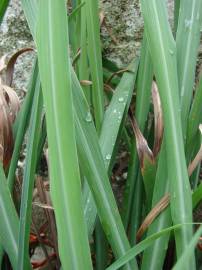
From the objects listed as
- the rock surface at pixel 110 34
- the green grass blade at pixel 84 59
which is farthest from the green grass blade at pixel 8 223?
the rock surface at pixel 110 34

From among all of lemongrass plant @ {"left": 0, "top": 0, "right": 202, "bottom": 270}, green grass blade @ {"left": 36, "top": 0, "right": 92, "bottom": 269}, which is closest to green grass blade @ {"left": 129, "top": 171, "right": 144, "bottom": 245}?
lemongrass plant @ {"left": 0, "top": 0, "right": 202, "bottom": 270}

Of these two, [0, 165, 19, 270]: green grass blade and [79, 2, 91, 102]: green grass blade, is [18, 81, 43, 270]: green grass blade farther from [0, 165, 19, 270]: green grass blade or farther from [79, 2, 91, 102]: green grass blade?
[79, 2, 91, 102]: green grass blade

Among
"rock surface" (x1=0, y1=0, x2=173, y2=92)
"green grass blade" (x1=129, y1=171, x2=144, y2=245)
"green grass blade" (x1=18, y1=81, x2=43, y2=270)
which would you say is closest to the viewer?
"green grass blade" (x1=18, y1=81, x2=43, y2=270)

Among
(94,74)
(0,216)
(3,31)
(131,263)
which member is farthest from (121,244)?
(3,31)

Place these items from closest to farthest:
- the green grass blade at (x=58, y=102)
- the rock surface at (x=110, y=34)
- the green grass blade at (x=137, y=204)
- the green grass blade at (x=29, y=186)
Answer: the green grass blade at (x=58, y=102) → the green grass blade at (x=29, y=186) → the green grass blade at (x=137, y=204) → the rock surface at (x=110, y=34)

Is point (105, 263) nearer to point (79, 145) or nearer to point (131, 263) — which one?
point (131, 263)

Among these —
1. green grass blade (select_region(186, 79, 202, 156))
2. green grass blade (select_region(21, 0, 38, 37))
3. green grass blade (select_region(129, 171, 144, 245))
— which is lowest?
green grass blade (select_region(129, 171, 144, 245))

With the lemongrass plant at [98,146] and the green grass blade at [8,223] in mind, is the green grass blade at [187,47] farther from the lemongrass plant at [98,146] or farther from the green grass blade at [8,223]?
the green grass blade at [8,223]
